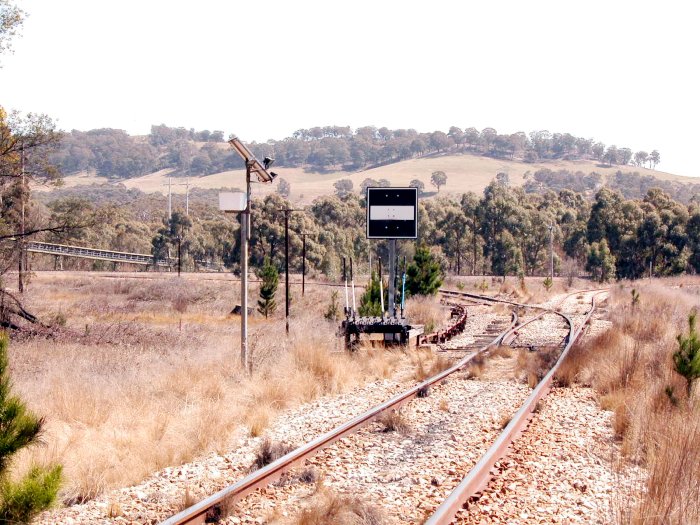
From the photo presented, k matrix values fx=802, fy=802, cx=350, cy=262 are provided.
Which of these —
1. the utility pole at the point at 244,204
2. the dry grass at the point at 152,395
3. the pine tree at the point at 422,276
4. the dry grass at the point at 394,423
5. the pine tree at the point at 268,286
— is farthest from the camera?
the pine tree at the point at 268,286

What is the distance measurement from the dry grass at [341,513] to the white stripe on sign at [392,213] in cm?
1420

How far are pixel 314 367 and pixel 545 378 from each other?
3889 millimetres

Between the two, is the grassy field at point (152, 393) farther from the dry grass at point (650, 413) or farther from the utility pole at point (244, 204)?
the dry grass at point (650, 413)

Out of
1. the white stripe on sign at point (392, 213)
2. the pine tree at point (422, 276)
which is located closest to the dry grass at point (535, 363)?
the white stripe on sign at point (392, 213)

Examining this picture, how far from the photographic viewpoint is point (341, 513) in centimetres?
602

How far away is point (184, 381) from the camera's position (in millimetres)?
12352

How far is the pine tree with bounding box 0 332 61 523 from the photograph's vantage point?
208 inches

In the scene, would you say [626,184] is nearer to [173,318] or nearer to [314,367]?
[173,318]

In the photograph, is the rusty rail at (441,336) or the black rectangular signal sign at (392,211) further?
the black rectangular signal sign at (392,211)

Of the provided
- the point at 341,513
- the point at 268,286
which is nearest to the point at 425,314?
the point at 268,286

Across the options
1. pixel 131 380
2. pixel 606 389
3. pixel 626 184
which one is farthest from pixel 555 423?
pixel 626 184

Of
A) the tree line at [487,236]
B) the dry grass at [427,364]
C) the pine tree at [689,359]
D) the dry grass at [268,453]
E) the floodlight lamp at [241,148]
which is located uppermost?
the floodlight lamp at [241,148]

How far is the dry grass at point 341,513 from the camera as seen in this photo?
19.4 ft

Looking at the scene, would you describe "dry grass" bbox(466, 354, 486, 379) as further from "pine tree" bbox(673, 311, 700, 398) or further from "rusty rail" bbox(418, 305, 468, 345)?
"pine tree" bbox(673, 311, 700, 398)
